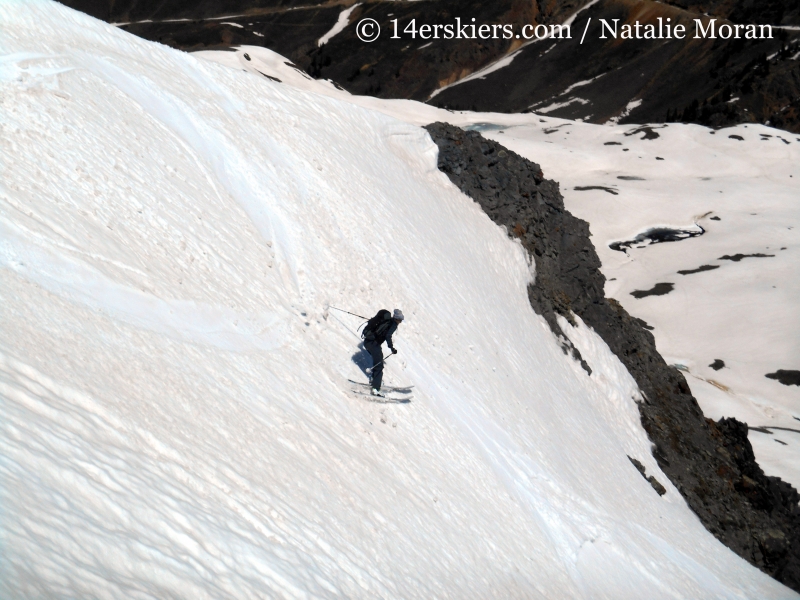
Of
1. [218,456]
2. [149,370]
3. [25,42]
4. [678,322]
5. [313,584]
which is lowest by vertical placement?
[678,322]

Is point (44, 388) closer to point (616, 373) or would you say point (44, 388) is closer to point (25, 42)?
point (25, 42)

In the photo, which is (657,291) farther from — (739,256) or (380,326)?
(380,326)

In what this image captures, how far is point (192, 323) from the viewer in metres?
12.0

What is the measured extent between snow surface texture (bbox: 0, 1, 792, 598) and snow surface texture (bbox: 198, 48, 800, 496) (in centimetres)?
1824

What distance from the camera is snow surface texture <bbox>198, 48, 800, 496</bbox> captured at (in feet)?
136

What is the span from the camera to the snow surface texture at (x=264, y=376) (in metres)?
7.61

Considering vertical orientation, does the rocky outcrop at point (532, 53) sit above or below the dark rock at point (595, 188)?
above

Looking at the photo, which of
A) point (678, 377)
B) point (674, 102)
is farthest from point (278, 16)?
point (678, 377)

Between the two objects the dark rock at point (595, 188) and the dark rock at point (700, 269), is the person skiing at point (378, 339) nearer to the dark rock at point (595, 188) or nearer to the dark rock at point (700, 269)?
the dark rock at point (700, 269)

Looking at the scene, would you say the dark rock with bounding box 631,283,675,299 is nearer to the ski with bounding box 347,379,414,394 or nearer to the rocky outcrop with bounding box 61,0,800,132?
the ski with bounding box 347,379,414,394

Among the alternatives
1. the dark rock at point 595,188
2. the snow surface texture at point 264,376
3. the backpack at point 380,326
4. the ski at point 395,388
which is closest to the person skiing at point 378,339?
the backpack at point 380,326

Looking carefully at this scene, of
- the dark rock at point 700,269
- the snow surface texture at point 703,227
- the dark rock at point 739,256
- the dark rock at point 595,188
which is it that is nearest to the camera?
the snow surface texture at point 703,227

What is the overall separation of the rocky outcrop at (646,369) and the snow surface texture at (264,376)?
133 centimetres

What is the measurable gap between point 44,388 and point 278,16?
13232 cm
